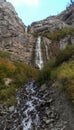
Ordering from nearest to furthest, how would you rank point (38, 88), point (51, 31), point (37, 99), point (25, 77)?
point (37, 99) < point (38, 88) < point (25, 77) < point (51, 31)

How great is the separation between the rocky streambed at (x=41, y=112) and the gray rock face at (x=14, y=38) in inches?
995

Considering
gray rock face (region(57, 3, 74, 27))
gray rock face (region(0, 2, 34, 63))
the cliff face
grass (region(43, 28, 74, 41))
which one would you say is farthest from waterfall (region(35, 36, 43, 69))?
gray rock face (region(57, 3, 74, 27))

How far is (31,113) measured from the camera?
2245 centimetres

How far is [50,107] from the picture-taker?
21.4m

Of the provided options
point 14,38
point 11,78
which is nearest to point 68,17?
point 14,38

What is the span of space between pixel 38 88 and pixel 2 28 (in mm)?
37875

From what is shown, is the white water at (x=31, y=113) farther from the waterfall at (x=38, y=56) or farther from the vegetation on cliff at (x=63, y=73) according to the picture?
the waterfall at (x=38, y=56)

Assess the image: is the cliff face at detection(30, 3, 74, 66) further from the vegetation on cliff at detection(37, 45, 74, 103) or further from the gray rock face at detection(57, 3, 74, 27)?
Result: the vegetation on cliff at detection(37, 45, 74, 103)

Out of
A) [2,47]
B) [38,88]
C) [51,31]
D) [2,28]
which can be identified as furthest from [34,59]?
[38,88]

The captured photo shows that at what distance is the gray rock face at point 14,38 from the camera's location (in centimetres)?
5351

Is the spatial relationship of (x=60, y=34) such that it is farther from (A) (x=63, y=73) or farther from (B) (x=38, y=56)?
(A) (x=63, y=73)

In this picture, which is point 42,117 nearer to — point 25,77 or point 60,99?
point 60,99

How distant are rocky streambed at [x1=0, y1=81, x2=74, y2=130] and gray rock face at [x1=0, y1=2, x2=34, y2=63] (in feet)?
82.9

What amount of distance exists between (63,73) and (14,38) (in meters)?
34.6
